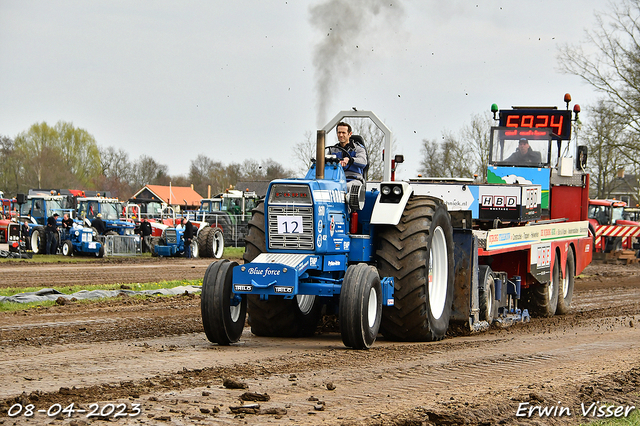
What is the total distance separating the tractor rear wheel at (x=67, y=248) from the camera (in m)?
27.8

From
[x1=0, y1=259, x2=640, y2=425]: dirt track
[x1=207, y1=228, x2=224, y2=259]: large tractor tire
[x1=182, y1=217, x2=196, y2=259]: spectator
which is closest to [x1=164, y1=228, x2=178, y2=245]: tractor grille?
[x1=182, y1=217, x2=196, y2=259]: spectator

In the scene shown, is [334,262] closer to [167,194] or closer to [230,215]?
[230,215]

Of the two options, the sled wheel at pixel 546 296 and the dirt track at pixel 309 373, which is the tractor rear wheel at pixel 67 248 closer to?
the dirt track at pixel 309 373

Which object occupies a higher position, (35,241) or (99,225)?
(99,225)

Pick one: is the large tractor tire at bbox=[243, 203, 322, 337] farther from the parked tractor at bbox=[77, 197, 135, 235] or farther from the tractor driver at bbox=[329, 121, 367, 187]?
the parked tractor at bbox=[77, 197, 135, 235]

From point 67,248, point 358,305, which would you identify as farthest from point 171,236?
point 358,305

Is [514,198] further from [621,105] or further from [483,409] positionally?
[621,105]

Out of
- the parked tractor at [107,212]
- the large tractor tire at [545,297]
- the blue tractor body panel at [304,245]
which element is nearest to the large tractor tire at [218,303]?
the blue tractor body panel at [304,245]

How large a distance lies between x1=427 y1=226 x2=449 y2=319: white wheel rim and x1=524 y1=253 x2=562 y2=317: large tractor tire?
412cm

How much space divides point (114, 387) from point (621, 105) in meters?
33.8

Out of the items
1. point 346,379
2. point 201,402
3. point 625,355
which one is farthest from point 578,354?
point 201,402

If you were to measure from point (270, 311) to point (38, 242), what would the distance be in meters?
21.8

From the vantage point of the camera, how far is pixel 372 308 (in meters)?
7.94

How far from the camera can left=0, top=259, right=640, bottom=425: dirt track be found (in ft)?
16.7
